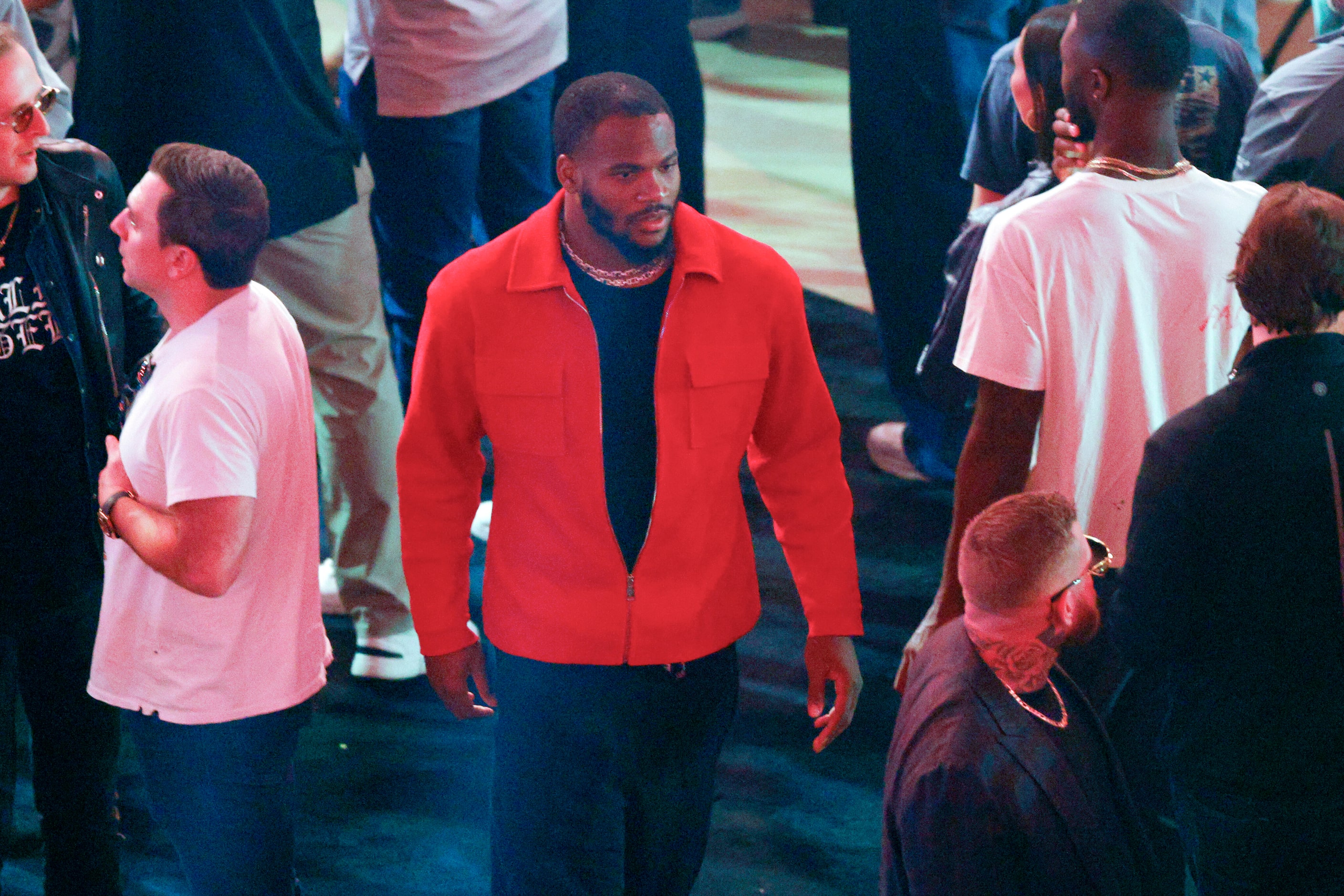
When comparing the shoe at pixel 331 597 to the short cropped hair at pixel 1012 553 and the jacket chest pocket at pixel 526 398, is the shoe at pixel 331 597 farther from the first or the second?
the short cropped hair at pixel 1012 553

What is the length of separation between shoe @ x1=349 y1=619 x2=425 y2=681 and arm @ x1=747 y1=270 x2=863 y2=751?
4.85 feet

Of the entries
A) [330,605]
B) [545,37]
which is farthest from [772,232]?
[330,605]

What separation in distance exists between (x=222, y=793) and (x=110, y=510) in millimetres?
445

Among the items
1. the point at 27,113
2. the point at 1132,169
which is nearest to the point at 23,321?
the point at 27,113

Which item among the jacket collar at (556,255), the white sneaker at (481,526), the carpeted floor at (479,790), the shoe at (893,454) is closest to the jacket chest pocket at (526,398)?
the jacket collar at (556,255)

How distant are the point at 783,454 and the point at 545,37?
6.31 ft

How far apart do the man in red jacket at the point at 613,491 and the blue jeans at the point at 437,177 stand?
1541mm

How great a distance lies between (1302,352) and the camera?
1807 mm

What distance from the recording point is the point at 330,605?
3.75m

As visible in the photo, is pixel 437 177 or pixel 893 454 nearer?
pixel 437 177

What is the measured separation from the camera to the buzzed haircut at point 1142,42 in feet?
7.03

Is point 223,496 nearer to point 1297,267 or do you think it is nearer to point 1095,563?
point 1095,563

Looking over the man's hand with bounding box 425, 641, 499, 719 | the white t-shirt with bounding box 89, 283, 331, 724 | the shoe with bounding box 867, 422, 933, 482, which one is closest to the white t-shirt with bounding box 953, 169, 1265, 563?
the man's hand with bounding box 425, 641, 499, 719

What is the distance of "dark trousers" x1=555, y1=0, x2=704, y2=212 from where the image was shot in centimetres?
437
